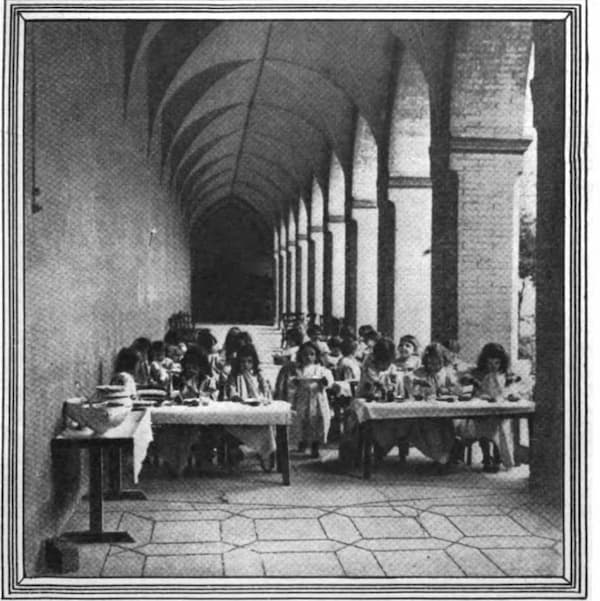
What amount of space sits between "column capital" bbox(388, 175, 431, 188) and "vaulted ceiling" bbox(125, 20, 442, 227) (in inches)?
24.2

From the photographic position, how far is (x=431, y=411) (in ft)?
23.3

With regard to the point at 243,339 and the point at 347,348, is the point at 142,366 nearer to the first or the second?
the point at 243,339

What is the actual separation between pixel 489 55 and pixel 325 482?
4.94 metres

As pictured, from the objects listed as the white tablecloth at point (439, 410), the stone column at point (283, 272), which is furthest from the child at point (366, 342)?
the stone column at point (283, 272)

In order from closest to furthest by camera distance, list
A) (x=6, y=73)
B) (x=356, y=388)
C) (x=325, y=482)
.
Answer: (x=6, y=73), (x=325, y=482), (x=356, y=388)

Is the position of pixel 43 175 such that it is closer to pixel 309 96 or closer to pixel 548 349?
pixel 548 349

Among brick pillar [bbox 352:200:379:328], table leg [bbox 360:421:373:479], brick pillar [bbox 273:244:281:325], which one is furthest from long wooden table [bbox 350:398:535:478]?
brick pillar [bbox 273:244:281:325]

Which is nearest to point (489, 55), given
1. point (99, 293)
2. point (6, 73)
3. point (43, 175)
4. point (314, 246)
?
point (99, 293)

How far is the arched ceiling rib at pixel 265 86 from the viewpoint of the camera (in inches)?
442

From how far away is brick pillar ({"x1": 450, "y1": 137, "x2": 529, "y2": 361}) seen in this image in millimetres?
9188

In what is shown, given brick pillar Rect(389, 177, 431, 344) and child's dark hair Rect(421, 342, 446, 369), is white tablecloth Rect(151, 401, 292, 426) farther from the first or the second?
brick pillar Rect(389, 177, 431, 344)

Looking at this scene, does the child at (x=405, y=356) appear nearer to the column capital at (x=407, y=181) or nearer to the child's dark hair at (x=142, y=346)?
the child's dark hair at (x=142, y=346)

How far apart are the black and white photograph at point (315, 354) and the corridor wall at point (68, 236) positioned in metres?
0.04

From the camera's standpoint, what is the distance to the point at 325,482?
23.5 ft
